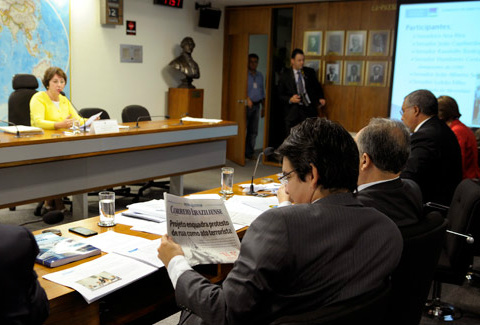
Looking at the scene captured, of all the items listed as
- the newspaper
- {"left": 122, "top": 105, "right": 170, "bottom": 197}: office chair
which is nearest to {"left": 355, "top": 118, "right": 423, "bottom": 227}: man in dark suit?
the newspaper

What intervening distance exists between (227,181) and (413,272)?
1348mm

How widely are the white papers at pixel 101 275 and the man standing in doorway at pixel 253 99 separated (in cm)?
614

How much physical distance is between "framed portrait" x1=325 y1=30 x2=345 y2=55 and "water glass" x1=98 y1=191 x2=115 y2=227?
5416 mm

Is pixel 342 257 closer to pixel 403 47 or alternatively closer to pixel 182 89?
pixel 403 47

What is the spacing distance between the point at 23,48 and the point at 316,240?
518 centimetres

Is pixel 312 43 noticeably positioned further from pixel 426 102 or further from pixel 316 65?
pixel 426 102

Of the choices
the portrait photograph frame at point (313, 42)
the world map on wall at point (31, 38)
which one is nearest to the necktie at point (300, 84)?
→ the portrait photograph frame at point (313, 42)

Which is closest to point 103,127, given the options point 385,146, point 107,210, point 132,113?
point 132,113

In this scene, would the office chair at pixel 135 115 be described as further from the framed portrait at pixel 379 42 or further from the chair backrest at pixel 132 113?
the framed portrait at pixel 379 42

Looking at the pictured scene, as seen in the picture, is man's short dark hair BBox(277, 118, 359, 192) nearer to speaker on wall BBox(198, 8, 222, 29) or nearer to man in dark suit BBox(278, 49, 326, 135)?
man in dark suit BBox(278, 49, 326, 135)

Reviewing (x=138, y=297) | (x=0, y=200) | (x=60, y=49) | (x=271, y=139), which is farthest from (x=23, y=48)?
(x=138, y=297)

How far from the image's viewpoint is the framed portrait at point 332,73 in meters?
6.85

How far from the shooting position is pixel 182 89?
6957 mm

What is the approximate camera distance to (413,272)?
1517mm
